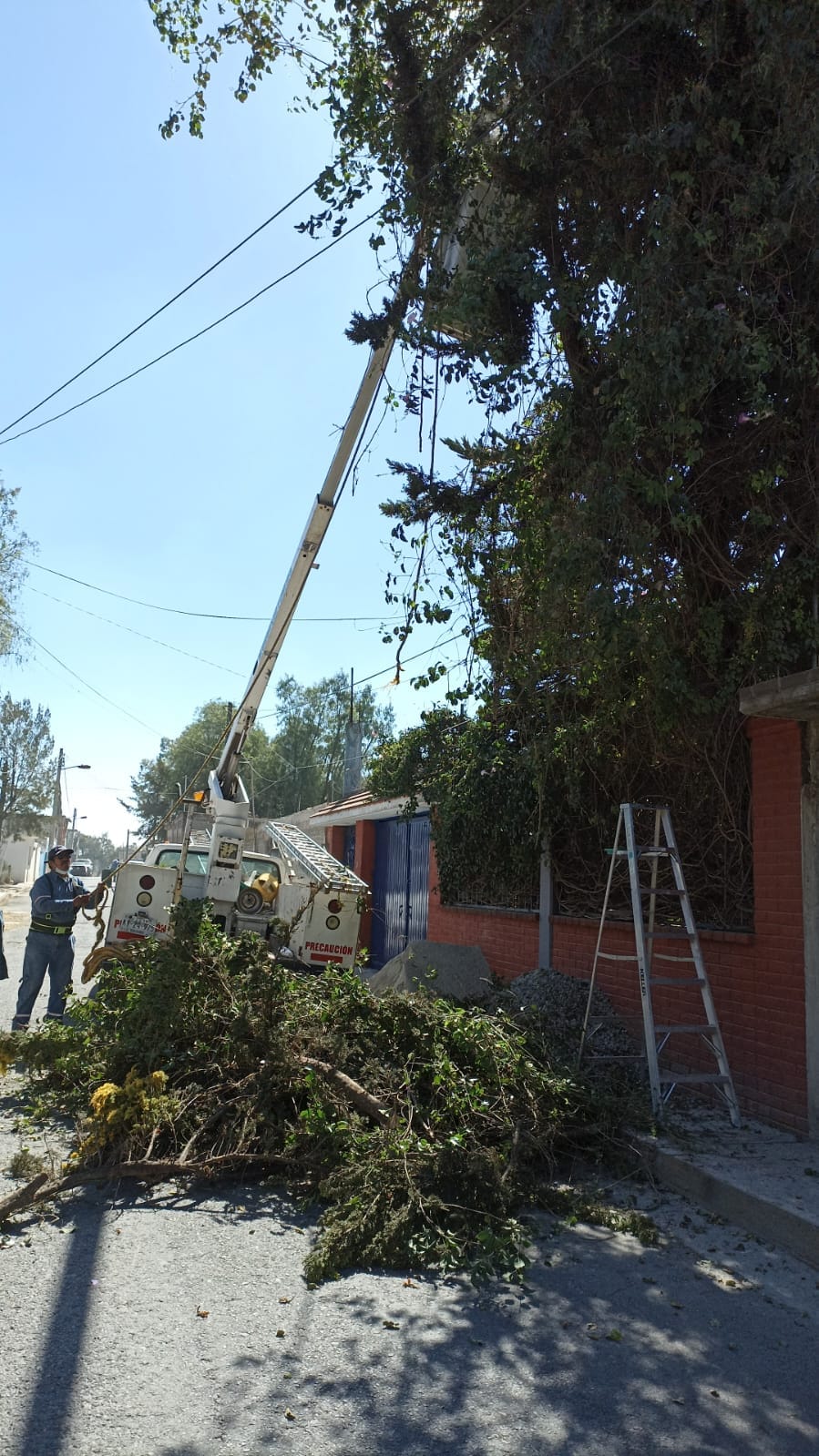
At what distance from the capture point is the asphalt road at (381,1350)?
3.07 meters

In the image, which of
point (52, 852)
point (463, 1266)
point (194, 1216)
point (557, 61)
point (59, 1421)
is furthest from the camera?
point (52, 852)

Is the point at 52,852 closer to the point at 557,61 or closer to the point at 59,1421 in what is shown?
the point at 59,1421

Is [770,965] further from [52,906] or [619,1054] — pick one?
[52,906]

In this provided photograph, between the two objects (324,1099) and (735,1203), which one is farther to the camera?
(324,1099)

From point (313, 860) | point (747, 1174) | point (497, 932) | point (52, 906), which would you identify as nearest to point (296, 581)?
point (313, 860)

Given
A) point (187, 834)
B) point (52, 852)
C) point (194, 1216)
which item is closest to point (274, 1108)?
point (194, 1216)

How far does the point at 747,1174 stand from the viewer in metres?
5.48

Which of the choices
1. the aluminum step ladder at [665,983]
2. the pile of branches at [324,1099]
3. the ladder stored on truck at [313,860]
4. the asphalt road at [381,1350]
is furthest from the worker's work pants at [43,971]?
the aluminum step ladder at [665,983]

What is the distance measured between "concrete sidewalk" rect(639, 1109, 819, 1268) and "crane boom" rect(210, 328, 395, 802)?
629 cm

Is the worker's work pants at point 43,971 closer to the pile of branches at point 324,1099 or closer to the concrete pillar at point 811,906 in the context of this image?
the pile of branches at point 324,1099

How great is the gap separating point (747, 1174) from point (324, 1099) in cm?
237

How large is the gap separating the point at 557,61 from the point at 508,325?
163 cm

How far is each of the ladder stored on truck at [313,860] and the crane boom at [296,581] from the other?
109 cm

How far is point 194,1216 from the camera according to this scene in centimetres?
503
